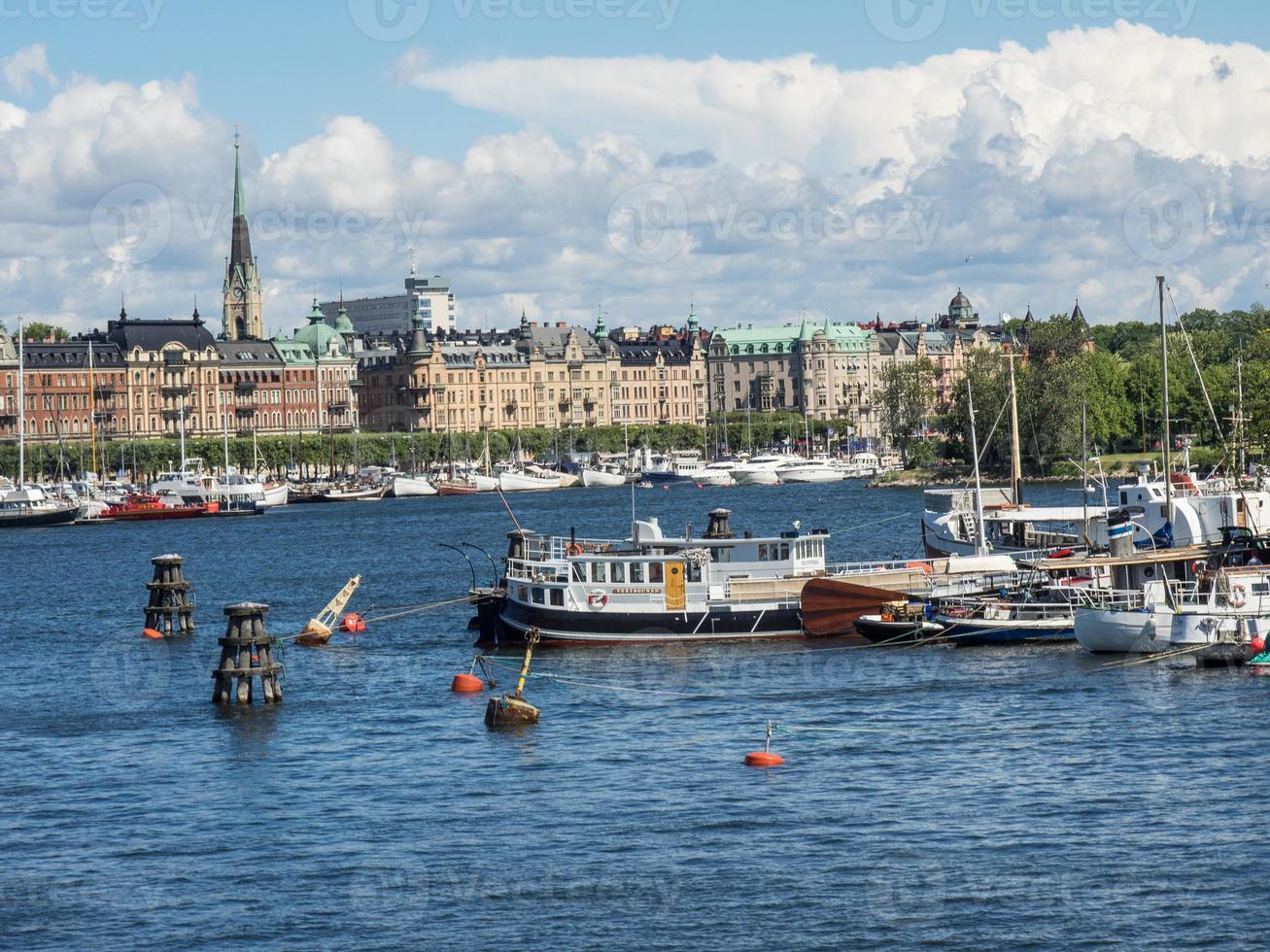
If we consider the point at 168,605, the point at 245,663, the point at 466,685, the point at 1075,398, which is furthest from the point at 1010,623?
the point at 1075,398

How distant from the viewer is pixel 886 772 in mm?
42125

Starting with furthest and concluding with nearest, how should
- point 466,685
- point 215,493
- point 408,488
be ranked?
point 408,488
point 215,493
point 466,685

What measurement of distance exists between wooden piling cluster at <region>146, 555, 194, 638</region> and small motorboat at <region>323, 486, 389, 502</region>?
119 meters

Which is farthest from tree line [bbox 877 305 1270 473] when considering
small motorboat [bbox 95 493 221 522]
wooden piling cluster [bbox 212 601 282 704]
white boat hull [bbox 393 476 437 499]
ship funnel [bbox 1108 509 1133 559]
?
wooden piling cluster [bbox 212 601 282 704]

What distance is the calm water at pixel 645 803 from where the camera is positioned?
32.5m

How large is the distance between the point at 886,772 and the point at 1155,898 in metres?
10.0

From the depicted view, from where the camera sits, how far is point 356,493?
192750 mm

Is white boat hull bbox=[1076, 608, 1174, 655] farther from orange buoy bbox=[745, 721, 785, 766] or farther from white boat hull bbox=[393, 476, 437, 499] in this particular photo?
white boat hull bbox=[393, 476, 437, 499]

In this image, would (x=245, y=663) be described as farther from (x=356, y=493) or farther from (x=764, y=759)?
(x=356, y=493)

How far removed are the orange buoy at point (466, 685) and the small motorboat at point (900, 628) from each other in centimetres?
1236

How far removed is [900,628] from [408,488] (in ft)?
460

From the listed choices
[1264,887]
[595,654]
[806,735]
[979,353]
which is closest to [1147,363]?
[979,353]

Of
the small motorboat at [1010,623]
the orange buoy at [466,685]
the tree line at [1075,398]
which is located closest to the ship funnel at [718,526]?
the small motorboat at [1010,623]

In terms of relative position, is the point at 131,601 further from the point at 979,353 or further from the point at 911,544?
the point at 979,353
